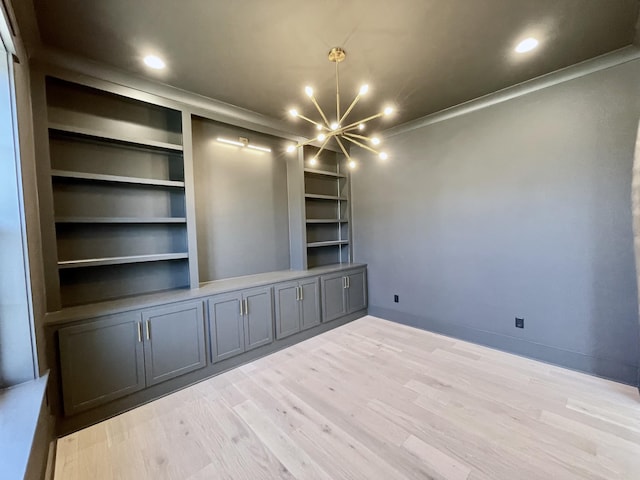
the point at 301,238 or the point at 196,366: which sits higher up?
the point at 301,238

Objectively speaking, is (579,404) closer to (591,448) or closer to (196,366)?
(591,448)

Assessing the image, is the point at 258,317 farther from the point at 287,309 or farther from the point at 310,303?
the point at 310,303

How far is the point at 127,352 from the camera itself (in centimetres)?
222

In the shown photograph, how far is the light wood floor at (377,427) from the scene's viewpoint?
1.62 m

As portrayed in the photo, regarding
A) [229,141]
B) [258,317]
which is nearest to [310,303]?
[258,317]

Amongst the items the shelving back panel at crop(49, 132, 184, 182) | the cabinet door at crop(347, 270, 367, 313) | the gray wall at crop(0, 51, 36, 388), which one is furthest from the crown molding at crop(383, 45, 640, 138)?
the gray wall at crop(0, 51, 36, 388)

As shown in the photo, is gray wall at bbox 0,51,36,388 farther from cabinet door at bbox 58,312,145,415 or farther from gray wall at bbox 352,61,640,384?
gray wall at bbox 352,61,640,384

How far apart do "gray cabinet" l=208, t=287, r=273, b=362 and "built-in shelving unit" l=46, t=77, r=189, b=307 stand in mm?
543

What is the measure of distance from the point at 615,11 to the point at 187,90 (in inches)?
139

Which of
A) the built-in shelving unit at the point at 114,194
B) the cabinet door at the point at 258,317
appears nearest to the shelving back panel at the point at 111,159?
the built-in shelving unit at the point at 114,194

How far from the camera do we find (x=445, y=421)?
6.54ft

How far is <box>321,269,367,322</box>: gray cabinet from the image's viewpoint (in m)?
3.81

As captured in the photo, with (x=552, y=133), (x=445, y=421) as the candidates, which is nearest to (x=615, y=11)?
(x=552, y=133)

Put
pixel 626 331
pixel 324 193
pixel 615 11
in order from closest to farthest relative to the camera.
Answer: pixel 615 11 < pixel 626 331 < pixel 324 193
